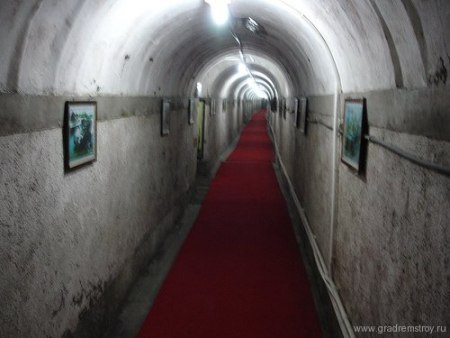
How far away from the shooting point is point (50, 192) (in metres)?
3.38

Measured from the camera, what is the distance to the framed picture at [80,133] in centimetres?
362

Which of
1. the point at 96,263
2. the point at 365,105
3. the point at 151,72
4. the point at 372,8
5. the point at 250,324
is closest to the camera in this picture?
the point at 372,8

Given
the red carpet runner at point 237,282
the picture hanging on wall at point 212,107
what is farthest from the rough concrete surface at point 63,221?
the picture hanging on wall at point 212,107

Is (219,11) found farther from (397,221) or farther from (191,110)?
(191,110)

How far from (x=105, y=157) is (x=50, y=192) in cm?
136

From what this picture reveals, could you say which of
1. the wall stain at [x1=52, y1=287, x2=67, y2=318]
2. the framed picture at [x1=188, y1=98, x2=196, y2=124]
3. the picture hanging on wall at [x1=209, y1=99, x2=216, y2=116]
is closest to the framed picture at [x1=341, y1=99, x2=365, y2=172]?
the wall stain at [x1=52, y1=287, x2=67, y2=318]

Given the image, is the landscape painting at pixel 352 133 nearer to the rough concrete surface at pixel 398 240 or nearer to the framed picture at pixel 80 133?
the rough concrete surface at pixel 398 240

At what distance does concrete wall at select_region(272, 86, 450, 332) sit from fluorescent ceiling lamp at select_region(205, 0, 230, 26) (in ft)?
6.83

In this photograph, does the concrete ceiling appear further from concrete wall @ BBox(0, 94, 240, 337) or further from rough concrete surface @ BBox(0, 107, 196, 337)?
rough concrete surface @ BBox(0, 107, 196, 337)

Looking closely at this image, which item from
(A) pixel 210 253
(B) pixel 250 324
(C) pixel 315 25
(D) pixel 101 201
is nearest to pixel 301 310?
(B) pixel 250 324

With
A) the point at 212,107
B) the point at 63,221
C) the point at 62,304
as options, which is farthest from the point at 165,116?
the point at 212,107

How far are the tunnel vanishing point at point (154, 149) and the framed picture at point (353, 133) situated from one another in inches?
0.7

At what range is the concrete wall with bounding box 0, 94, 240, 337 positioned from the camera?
285 cm

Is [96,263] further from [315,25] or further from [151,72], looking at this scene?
[315,25]
